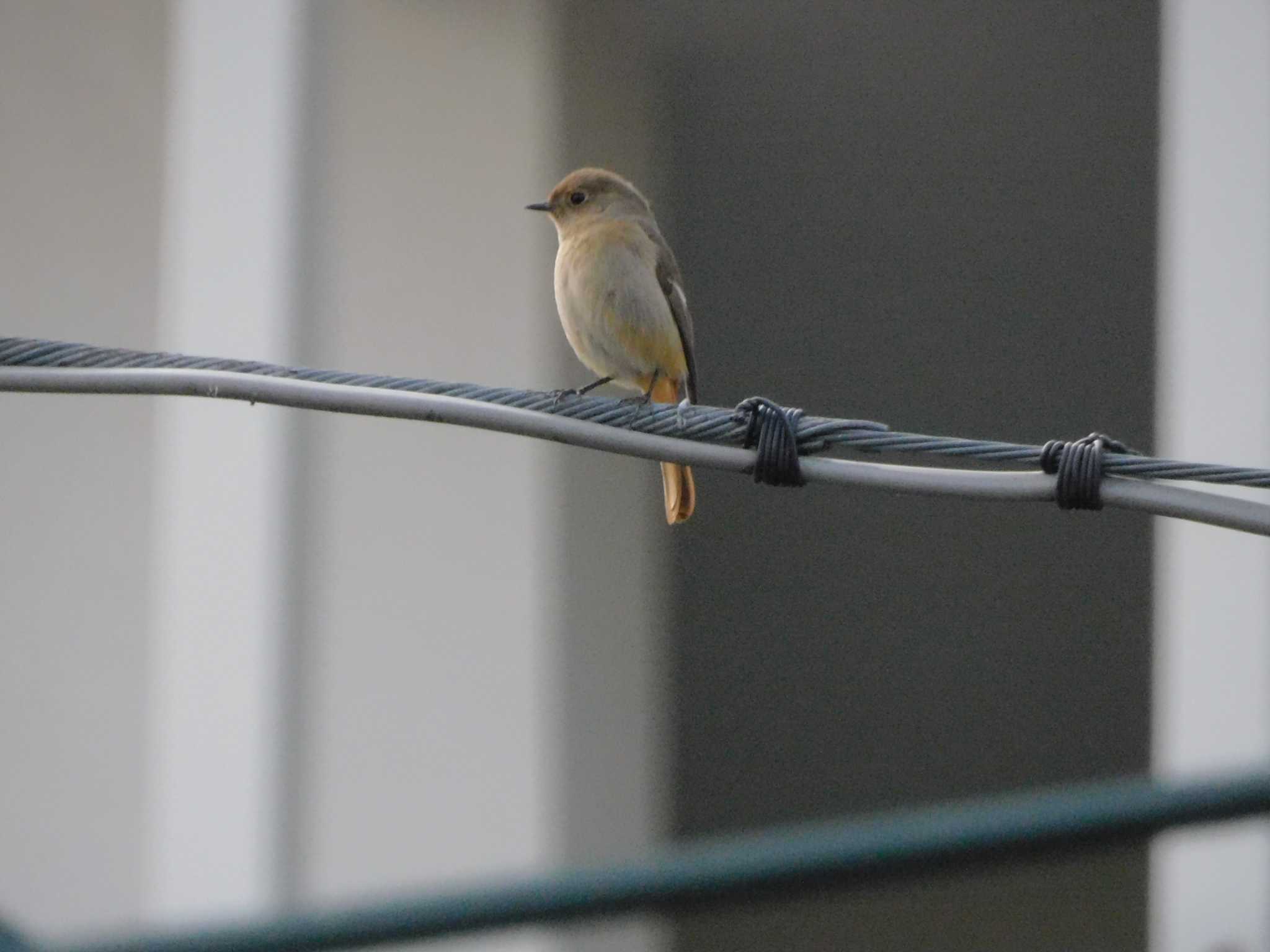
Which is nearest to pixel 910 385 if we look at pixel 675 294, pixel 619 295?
pixel 675 294

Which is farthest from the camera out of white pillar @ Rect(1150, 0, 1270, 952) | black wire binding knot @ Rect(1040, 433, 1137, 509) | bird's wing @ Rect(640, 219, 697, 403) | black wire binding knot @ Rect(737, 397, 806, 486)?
white pillar @ Rect(1150, 0, 1270, 952)

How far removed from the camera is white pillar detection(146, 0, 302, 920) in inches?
252

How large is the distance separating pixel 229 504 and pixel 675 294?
2774 mm

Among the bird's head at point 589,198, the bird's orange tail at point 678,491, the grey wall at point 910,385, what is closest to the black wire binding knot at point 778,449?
the bird's orange tail at point 678,491

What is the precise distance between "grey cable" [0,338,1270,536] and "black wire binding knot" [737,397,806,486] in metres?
0.01

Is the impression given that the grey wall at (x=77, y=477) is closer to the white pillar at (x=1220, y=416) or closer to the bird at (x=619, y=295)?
the bird at (x=619, y=295)

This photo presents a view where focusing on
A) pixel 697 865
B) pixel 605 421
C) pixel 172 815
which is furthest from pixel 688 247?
pixel 697 865

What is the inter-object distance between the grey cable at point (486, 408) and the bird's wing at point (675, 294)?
5.98 feet

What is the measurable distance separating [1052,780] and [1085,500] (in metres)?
4.51

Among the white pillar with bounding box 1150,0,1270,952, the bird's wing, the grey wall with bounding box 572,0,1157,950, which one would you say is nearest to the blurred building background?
the grey wall with bounding box 572,0,1157,950

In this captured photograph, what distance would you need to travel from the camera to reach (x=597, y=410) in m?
2.33

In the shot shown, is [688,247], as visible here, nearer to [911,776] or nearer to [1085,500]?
[911,776]

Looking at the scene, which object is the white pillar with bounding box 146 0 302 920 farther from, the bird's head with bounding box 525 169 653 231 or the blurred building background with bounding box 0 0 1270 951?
the bird's head with bounding box 525 169 653 231

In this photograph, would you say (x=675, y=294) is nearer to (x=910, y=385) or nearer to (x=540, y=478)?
(x=910, y=385)
